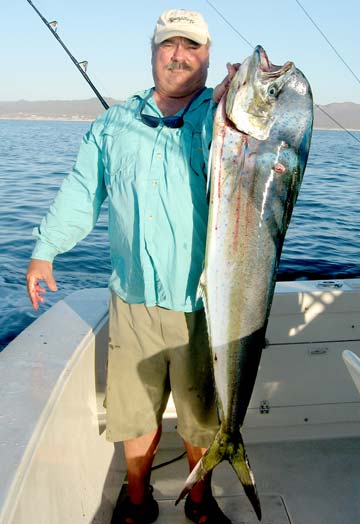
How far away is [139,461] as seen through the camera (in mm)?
2619

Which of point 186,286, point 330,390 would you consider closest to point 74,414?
point 186,286

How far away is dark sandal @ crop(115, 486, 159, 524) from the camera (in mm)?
2676

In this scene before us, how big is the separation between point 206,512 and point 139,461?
425 mm

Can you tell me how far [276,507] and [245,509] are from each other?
0.18m

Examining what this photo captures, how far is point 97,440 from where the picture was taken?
8.91ft

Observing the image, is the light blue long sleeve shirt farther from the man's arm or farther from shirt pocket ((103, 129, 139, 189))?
the man's arm

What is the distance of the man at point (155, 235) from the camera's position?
223 centimetres

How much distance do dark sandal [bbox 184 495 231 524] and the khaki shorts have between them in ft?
1.34

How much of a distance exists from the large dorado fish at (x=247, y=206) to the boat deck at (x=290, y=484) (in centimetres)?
73

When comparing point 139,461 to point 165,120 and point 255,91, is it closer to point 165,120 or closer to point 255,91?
point 165,120

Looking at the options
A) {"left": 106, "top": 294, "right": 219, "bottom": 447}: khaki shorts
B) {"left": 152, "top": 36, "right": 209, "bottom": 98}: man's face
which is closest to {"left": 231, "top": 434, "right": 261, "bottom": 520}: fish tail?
{"left": 106, "top": 294, "right": 219, "bottom": 447}: khaki shorts

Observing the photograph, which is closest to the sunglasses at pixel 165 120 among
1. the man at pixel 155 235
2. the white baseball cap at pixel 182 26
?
the man at pixel 155 235

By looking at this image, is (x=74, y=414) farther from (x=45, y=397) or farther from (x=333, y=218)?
(x=333, y=218)

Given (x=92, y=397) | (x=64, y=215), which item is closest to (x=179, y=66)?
(x=64, y=215)
